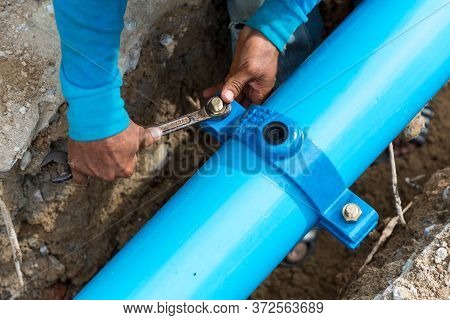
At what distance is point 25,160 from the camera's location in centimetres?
138

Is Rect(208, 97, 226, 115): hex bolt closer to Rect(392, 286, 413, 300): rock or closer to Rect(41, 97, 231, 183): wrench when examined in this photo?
Rect(41, 97, 231, 183): wrench

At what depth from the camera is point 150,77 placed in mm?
1563

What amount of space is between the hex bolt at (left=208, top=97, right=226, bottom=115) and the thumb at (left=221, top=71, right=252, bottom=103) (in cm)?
2

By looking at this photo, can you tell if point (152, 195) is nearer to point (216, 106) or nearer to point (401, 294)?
point (216, 106)

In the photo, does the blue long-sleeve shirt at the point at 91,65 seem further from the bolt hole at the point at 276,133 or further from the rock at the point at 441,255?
the rock at the point at 441,255

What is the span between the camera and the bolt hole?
1.17m

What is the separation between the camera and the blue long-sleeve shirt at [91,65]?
1120 mm

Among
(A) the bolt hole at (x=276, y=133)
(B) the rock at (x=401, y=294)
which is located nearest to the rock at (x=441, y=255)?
(B) the rock at (x=401, y=294)

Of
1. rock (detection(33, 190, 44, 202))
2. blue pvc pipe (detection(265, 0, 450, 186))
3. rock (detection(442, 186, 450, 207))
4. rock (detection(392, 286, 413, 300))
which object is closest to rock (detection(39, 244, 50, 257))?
rock (detection(33, 190, 44, 202))

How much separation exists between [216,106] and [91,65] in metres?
0.27

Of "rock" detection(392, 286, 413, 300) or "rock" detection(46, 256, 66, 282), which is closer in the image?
"rock" detection(392, 286, 413, 300)

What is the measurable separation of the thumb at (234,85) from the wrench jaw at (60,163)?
40cm
